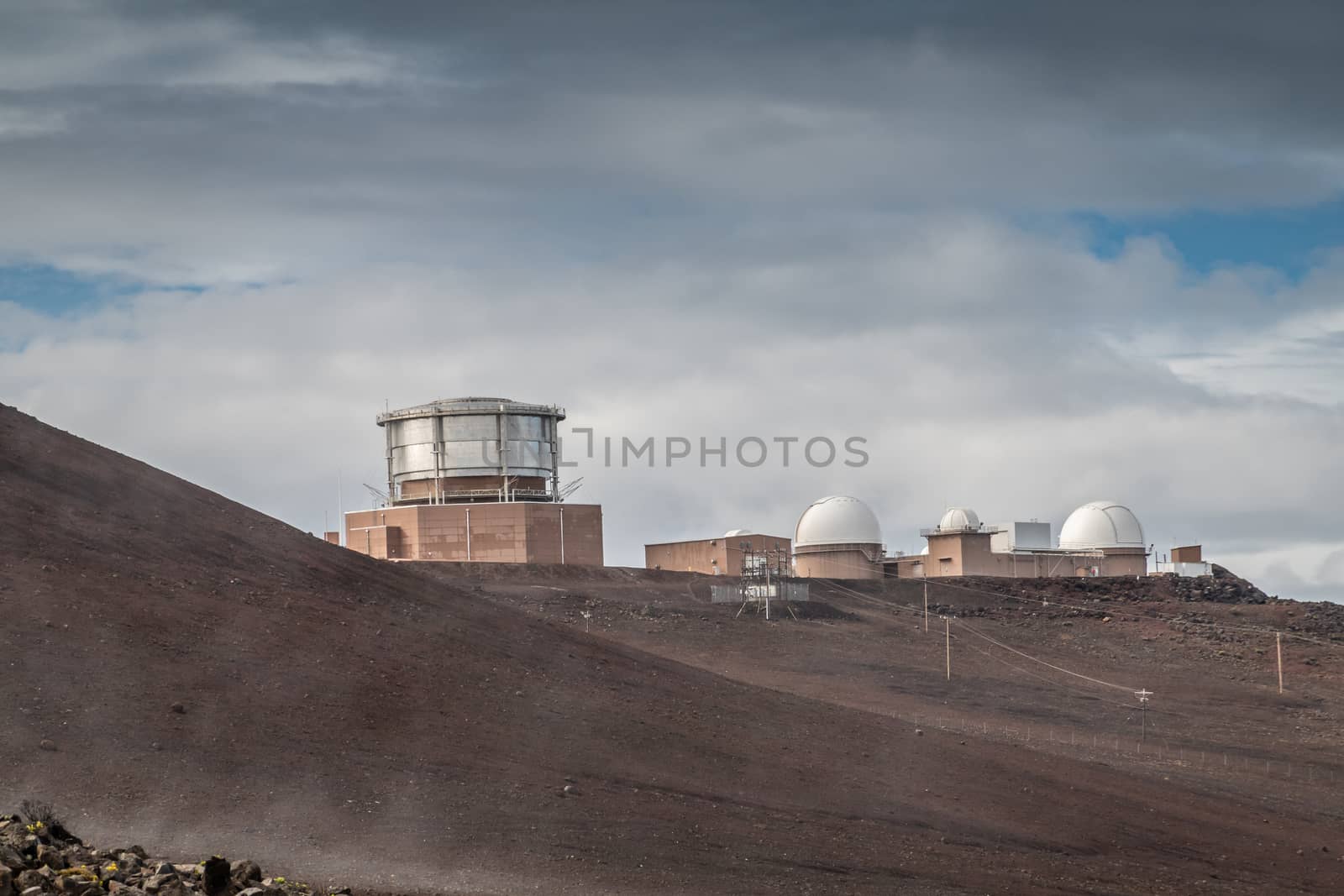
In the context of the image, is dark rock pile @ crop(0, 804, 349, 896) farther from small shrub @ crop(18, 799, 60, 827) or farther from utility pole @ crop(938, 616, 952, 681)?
utility pole @ crop(938, 616, 952, 681)

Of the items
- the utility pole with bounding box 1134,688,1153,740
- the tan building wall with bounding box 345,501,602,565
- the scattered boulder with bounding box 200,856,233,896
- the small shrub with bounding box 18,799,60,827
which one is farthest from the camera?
the tan building wall with bounding box 345,501,602,565

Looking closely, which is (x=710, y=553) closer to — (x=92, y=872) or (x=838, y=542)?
(x=838, y=542)

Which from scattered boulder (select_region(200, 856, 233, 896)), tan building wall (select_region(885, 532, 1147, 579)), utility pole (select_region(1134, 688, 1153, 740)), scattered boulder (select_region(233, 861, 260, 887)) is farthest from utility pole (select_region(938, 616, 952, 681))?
scattered boulder (select_region(200, 856, 233, 896))

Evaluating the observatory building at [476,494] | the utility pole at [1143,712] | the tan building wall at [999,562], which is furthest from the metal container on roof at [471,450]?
the utility pole at [1143,712]

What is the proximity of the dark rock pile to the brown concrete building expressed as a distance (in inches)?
1805

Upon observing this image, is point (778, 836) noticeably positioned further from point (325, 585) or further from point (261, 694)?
point (325, 585)

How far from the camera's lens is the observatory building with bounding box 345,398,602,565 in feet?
185

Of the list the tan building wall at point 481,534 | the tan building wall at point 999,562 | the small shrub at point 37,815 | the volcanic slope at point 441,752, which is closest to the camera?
the small shrub at point 37,815

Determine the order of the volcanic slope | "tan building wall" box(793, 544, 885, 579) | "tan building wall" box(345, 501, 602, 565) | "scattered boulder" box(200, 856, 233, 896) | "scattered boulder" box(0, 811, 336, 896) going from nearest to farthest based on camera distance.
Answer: "scattered boulder" box(0, 811, 336, 896) → "scattered boulder" box(200, 856, 233, 896) → the volcanic slope → "tan building wall" box(345, 501, 602, 565) → "tan building wall" box(793, 544, 885, 579)

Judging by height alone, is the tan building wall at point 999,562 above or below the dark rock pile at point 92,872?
above

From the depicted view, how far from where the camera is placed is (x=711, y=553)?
62.5m

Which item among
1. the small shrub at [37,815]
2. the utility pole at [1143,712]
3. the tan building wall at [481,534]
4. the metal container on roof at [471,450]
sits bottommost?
the utility pole at [1143,712]

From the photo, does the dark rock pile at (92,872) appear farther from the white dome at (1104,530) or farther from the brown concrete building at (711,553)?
the white dome at (1104,530)

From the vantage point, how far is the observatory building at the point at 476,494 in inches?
2224
